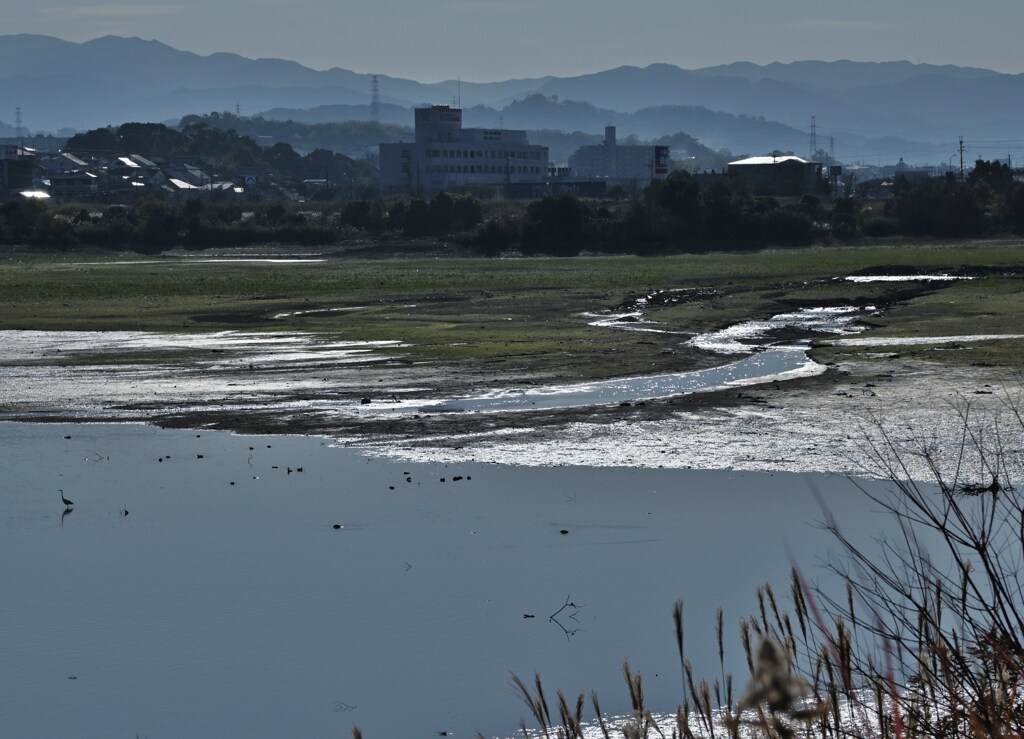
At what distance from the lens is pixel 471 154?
18688 centimetres

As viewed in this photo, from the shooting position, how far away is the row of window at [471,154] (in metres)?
183

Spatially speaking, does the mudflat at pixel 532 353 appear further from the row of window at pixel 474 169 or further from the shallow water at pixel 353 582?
the row of window at pixel 474 169

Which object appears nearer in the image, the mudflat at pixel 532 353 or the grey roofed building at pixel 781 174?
the mudflat at pixel 532 353

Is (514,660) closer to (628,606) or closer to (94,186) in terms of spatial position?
(628,606)

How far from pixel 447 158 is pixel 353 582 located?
171m

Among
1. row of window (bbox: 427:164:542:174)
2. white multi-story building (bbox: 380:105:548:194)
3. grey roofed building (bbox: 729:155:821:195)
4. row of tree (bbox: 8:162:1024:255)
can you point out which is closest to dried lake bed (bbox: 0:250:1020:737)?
row of tree (bbox: 8:162:1024:255)

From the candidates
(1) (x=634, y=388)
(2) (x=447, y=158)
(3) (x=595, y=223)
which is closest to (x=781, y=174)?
(2) (x=447, y=158)

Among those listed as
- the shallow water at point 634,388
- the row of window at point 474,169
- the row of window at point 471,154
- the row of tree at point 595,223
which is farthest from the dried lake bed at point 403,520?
the row of window at point 471,154

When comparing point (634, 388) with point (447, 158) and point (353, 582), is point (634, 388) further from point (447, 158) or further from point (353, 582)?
point (447, 158)

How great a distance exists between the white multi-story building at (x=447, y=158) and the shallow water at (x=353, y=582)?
157587mm

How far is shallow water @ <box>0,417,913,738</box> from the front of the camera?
11.8 meters

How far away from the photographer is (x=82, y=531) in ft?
60.5

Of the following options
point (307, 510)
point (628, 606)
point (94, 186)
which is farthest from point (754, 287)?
point (94, 186)

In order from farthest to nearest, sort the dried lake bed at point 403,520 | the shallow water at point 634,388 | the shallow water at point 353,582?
1. the shallow water at point 634,388
2. the dried lake bed at point 403,520
3. the shallow water at point 353,582
